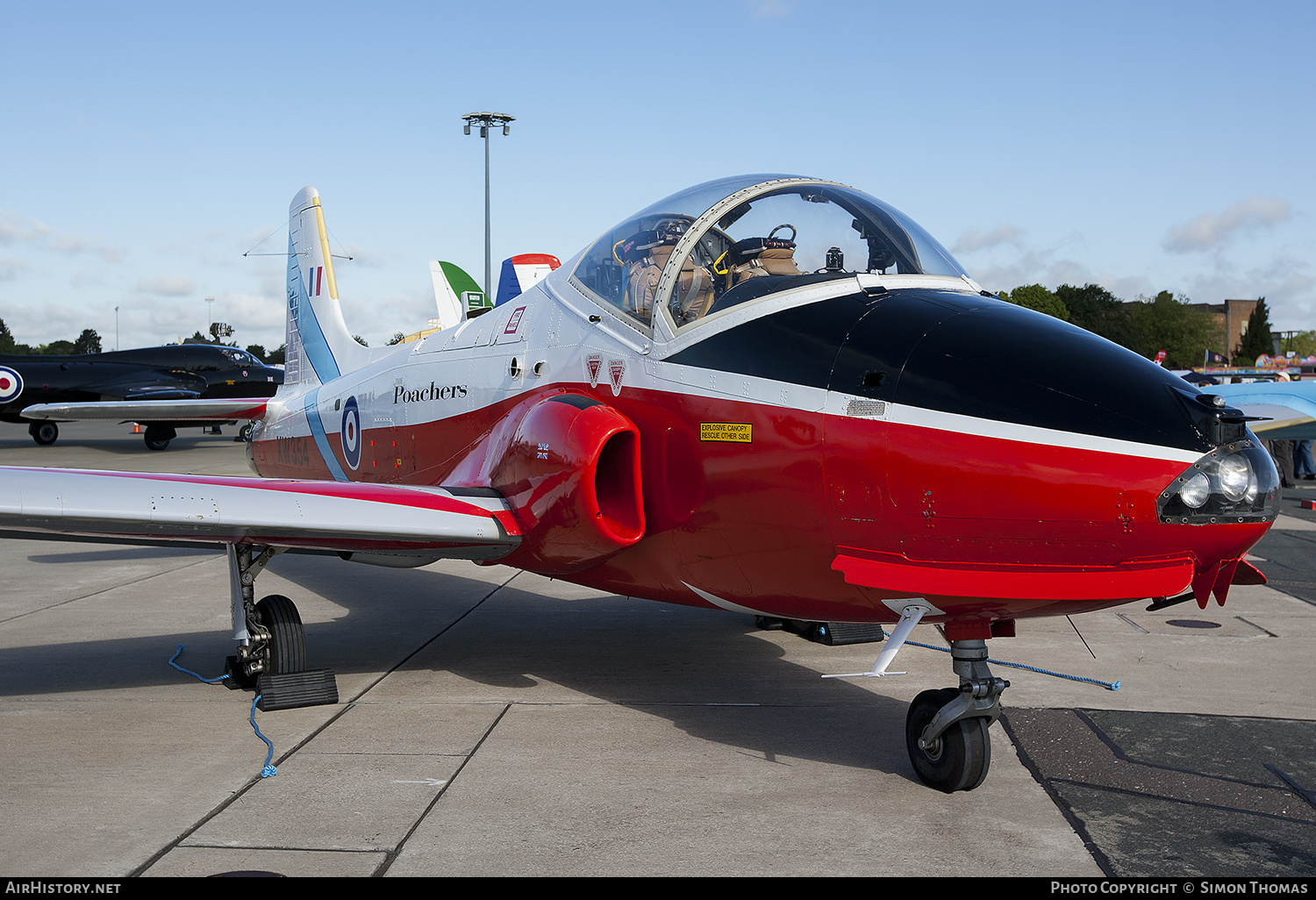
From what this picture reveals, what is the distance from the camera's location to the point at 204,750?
4.87 metres

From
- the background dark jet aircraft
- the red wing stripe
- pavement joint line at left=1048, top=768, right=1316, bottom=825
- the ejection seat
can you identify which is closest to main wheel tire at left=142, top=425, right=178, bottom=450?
the background dark jet aircraft

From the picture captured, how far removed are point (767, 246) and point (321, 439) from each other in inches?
206

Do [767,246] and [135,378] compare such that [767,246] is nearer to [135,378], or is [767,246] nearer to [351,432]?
[351,432]

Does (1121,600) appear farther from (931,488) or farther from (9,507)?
(9,507)

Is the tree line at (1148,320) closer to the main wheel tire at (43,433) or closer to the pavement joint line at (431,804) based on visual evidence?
the main wheel tire at (43,433)

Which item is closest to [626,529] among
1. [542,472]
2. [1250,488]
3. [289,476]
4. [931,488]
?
[542,472]

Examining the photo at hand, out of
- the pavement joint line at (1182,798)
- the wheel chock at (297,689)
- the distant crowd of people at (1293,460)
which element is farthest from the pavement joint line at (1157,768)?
the distant crowd of people at (1293,460)

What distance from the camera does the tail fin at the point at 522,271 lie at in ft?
57.6

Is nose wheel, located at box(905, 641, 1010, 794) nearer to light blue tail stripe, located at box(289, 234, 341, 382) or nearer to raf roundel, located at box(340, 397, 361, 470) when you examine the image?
raf roundel, located at box(340, 397, 361, 470)

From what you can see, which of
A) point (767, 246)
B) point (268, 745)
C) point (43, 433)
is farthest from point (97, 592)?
point (43, 433)

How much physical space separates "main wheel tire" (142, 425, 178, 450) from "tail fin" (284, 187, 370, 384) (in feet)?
71.0

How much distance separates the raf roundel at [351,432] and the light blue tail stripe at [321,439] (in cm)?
23

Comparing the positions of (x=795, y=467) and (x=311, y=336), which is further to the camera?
(x=311, y=336)

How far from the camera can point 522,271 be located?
69.2ft
